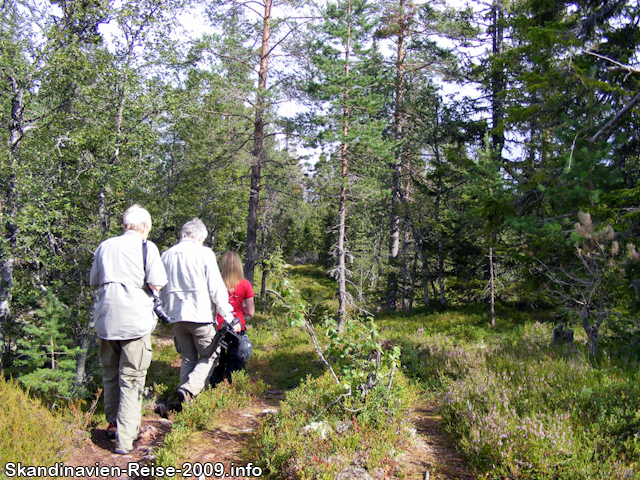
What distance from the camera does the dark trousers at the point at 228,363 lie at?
5.18 metres

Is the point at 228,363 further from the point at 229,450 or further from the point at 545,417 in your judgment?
the point at 545,417

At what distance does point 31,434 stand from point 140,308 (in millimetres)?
1347

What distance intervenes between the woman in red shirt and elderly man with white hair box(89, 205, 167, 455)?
4.73ft

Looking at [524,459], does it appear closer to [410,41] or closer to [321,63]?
[321,63]

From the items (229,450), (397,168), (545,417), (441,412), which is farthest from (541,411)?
(397,168)

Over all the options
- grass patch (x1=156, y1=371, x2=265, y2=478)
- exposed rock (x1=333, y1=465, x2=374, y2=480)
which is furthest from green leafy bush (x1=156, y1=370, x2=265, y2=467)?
exposed rock (x1=333, y1=465, x2=374, y2=480)

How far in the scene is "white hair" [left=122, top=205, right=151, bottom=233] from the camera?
385cm

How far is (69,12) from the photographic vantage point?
281 inches

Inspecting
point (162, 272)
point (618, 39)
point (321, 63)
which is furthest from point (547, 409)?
point (321, 63)

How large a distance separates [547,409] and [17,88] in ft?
29.3

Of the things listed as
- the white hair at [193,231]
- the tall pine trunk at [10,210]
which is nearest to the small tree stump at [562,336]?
the white hair at [193,231]

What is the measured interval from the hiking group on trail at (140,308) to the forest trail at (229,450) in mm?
143

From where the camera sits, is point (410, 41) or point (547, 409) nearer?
point (547, 409)

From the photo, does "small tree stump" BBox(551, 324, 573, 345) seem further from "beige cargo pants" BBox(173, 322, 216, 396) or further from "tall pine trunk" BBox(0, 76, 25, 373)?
"tall pine trunk" BBox(0, 76, 25, 373)
